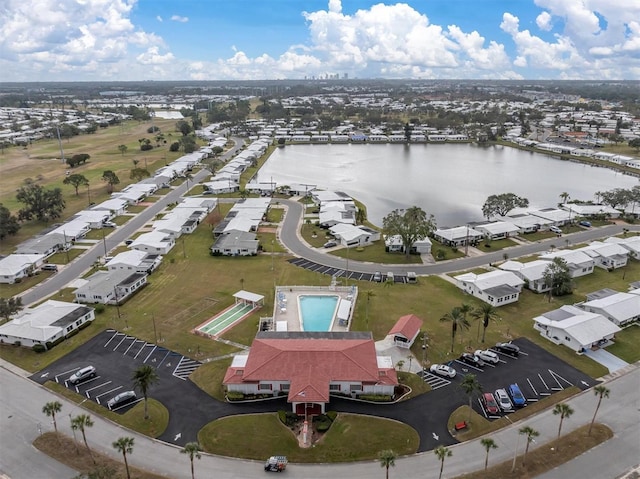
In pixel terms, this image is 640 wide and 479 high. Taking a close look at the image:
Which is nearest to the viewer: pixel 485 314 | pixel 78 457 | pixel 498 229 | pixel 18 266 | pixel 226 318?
pixel 78 457

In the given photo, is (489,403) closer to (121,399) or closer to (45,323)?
(121,399)

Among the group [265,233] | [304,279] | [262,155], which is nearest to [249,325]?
[304,279]

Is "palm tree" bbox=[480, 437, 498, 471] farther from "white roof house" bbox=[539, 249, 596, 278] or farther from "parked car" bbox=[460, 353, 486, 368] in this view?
"white roof house" bbox=[539, 249, 596, 278]

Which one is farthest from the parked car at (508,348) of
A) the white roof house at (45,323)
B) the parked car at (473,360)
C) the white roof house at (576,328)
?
the white roof house at (45,323)

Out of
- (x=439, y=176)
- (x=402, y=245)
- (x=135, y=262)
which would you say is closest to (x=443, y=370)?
(x=402, y=245)

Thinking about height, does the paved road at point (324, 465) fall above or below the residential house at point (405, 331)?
below

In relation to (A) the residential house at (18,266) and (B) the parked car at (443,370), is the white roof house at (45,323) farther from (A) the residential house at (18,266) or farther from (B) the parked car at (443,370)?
(B) the parked car at (443,370)

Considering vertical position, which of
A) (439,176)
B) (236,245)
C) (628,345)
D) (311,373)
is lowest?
(439,176)
